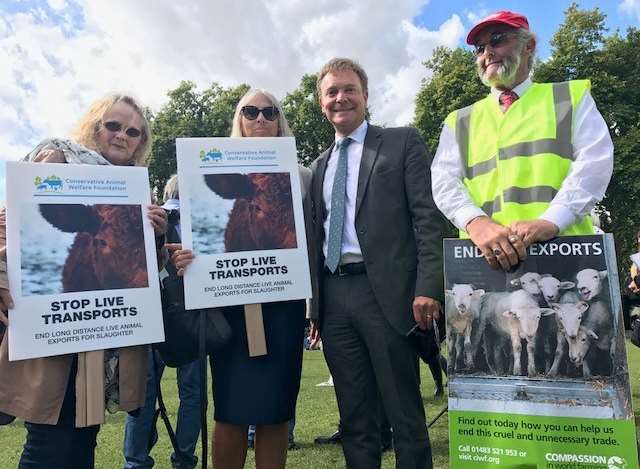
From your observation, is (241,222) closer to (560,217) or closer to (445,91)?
(560,217)

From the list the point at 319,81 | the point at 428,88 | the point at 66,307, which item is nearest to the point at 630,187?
the point at 428,88

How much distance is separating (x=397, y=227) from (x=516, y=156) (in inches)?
28.8

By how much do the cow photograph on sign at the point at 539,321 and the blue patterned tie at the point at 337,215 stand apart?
0.71 m

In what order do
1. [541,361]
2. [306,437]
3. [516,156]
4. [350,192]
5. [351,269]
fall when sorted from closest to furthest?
1. [541,361]
2. [516,156]
3. [351,269]
4. [350,192]
5. [306,437]

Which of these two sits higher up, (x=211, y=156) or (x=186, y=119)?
(x=186, y=119)

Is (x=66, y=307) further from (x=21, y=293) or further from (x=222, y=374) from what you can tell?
(x=222, y=374)

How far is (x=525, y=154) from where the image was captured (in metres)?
2.53

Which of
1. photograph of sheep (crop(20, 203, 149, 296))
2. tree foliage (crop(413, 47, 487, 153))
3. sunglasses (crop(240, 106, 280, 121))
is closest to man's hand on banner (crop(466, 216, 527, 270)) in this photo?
sunglasses (crop(240, 106, 280, 121))

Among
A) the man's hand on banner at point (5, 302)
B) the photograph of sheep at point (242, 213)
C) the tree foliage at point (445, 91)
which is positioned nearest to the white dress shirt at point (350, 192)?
the photograph of sheep at point (242, 213)

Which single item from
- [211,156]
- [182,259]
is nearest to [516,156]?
[211,156]

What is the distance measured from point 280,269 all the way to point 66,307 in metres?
1.04

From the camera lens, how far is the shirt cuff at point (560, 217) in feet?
7.75

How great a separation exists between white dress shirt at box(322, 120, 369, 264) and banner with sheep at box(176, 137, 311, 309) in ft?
0.72

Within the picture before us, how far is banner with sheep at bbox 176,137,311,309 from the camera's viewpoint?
2.83 meters
